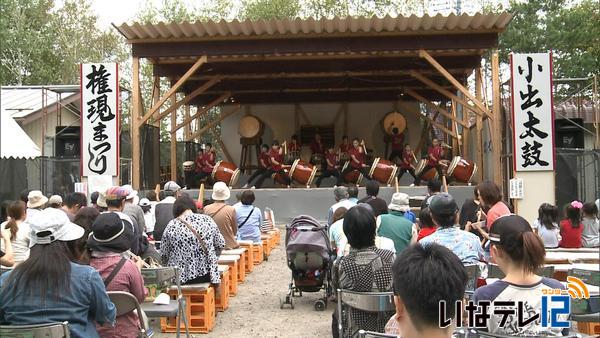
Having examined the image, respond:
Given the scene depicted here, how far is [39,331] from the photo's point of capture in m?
2.82

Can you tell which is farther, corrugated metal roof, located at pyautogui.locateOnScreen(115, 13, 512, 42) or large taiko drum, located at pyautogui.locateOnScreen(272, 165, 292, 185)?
large taiko drum, located at pyautogui.locateOnScreen(272, 165, 292, 185)

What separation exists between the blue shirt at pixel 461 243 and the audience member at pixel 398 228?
3.95ft

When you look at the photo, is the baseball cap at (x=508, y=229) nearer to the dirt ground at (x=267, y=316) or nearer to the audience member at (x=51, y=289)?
the audience member at (x=51, y=289)

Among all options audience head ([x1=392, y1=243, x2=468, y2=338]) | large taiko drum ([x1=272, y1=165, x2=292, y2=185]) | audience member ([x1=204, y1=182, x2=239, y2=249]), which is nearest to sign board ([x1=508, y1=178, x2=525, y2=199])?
audience member ([x1=204, y1=182, x2=239, y2=249])

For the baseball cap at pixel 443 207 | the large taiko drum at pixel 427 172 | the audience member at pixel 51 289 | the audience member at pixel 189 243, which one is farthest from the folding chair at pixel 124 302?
the large taiko drum at pixel 427 172

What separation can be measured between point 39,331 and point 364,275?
175 cm

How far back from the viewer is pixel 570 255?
18.1 ft

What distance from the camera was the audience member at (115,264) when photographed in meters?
3.59

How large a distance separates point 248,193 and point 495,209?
155 inches

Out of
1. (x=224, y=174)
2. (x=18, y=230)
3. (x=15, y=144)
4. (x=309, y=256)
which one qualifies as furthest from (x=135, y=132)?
(x=309, y=256)

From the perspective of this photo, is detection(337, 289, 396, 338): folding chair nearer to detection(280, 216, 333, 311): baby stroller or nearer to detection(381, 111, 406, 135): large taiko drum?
detection(280, 216, 333, 311): baby stroller

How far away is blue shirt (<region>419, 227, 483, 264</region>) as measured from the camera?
403cm

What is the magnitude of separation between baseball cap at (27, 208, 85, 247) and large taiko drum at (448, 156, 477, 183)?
39.3ft

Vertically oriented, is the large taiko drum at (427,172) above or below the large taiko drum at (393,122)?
below
